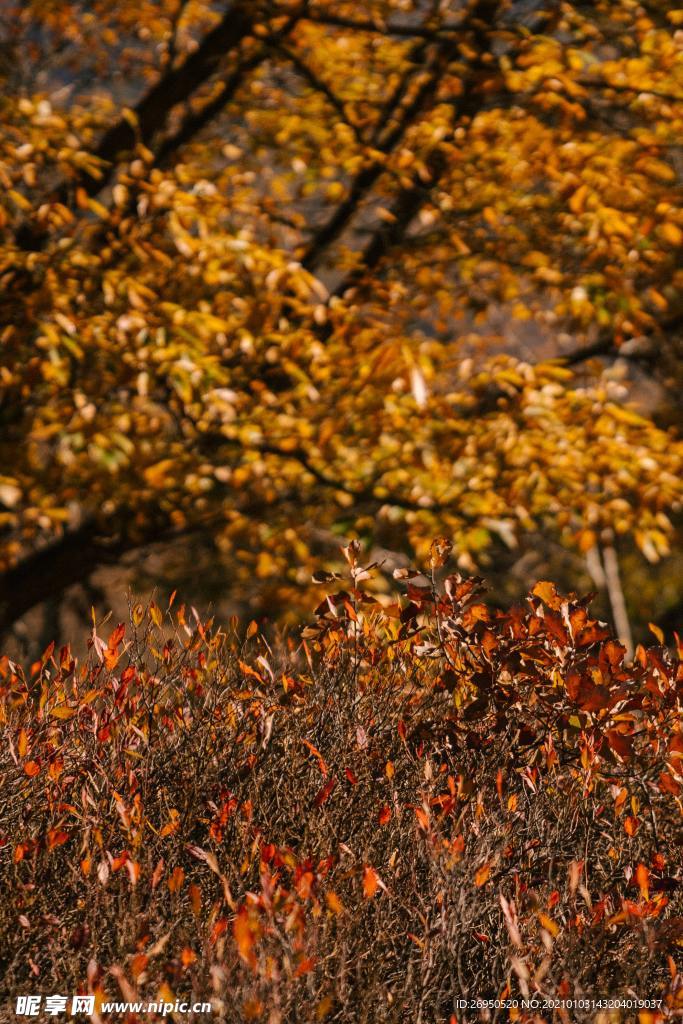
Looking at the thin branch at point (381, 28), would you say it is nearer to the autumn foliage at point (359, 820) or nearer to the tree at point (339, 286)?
the tree at point (339, 286)

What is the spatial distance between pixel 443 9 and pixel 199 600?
759 centimetres

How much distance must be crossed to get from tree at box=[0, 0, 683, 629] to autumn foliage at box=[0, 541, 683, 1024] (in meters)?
1.53

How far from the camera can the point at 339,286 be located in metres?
7.05

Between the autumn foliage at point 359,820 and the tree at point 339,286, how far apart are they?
60.3 inches

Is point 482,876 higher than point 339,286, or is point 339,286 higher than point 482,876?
point 482,876

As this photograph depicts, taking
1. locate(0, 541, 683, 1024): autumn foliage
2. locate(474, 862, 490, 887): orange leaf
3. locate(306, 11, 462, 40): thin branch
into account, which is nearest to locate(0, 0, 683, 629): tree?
locate(306, 11, 462, 40): thin branch

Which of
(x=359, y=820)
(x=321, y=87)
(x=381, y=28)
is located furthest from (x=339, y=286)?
(x=359, y=820)

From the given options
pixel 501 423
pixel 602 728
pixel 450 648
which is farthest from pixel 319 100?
pixel 602 728

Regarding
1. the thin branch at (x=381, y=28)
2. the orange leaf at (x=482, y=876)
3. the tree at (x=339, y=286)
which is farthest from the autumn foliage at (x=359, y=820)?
the thin branch at (x=381, y=28)

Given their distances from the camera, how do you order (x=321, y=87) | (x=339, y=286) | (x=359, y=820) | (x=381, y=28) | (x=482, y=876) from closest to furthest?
1. (x=482, y=876)
2. (x=359, y=820)
3. (x=381, y=28)
4. (x=321, y=87)
5. (x=339, y=286)

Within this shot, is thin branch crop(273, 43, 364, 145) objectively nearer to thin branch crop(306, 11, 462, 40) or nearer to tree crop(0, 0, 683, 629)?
tree crop(0, 0, 683, 629)

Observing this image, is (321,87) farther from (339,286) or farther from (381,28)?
(339,286)

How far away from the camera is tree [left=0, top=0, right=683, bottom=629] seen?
5332mm

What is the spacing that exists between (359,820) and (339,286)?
15.0ft
